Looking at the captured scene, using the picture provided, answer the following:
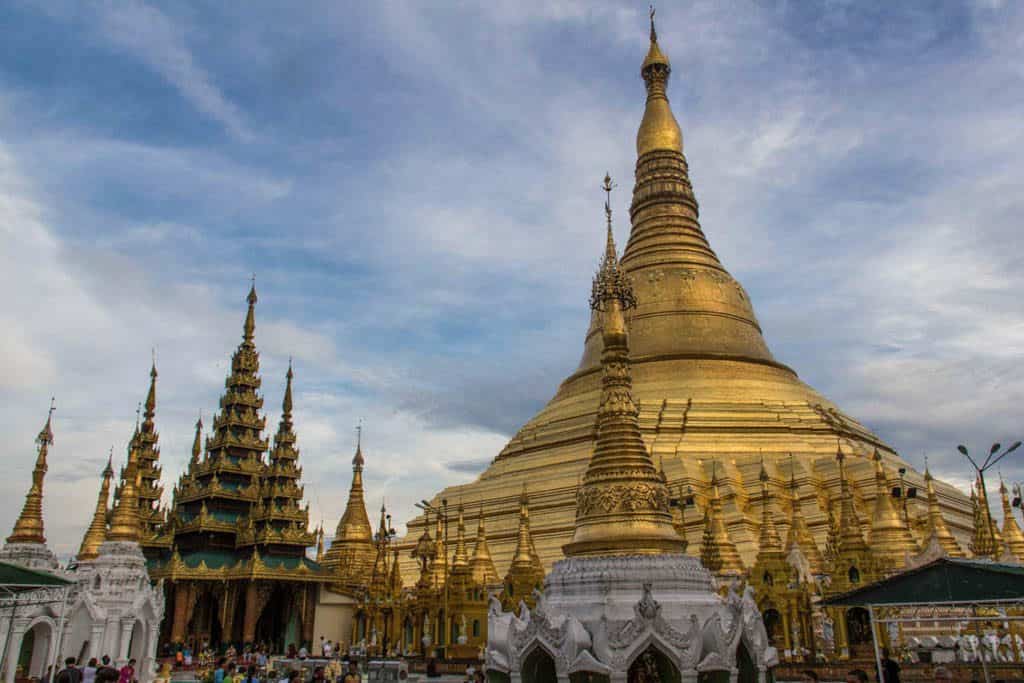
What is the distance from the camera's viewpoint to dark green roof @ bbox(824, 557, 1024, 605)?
32.4 ft

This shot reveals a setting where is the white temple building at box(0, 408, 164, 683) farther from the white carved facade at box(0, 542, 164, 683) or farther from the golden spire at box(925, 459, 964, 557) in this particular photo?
the golden spire at box(925, 459, 964, 557)

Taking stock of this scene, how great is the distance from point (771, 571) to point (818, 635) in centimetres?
192

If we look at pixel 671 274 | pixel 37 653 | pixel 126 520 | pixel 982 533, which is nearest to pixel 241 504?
pixel 126 520

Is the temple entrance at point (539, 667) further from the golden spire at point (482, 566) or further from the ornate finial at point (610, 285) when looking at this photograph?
the golden spire at point (482, 566)

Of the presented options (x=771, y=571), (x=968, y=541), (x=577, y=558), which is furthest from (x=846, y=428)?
(x=577, y=558)

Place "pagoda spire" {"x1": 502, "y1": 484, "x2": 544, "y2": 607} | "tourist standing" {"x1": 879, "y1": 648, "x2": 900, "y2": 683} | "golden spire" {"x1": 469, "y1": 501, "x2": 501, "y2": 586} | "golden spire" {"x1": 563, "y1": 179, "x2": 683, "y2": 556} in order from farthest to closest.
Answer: "golden spire" {"x1": 469, "y1": 501, "x2": 501, "y2": 586}
"pagoda spire" {"x1": 502, "y1": 484, "x2": 544, "y2": 607}
"golden spire" {"x1": 563, "y1": 179, "x2": 683, "y2": 556}
"tourist standing" {"x1": 879, "y1": 648, "x2": 900, "y2": 683}

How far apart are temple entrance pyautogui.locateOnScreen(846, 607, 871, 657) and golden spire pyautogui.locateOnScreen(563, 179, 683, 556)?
925 cm

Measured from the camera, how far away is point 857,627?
2002 centimetres

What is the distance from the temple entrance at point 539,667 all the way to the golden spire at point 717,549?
11.7 meters

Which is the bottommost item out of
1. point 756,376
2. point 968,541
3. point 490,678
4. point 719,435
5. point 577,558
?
point 490,678

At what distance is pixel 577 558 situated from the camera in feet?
40.8

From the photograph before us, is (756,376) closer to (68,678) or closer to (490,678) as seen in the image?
(490,678)

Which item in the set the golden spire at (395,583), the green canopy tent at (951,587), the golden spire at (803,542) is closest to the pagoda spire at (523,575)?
the golden spire at (395,583)

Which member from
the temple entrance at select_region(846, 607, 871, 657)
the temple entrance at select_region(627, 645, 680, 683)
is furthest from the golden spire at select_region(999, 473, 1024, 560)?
the temple entrance at select_region(627, 645, 680, 683)
